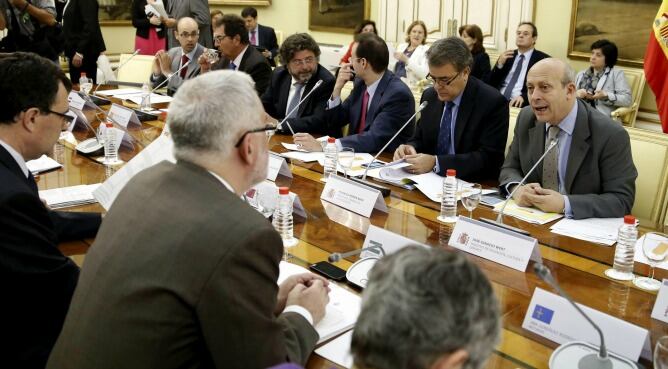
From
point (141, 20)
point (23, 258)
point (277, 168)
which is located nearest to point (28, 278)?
point (23, 258)

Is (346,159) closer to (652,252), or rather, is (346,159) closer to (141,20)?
(652,252)

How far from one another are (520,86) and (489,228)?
434 cm

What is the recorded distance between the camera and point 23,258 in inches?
59.1

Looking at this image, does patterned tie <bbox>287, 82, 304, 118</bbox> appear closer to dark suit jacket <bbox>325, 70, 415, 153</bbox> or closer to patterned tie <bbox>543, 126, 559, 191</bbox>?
dark suit jacket <bbox>325, 70, 415, 153</bbox>

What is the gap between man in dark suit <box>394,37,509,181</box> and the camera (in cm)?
275

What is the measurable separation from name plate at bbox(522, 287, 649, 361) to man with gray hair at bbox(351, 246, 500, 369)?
578mm

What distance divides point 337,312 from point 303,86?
2.54 meters

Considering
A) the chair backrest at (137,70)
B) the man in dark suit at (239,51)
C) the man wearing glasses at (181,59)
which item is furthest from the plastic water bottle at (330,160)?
the chair backrest at (137,70)

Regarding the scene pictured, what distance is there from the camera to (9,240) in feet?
4.80

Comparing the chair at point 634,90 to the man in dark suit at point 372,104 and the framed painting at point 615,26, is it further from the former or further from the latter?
the man in dark suit at point 372,104

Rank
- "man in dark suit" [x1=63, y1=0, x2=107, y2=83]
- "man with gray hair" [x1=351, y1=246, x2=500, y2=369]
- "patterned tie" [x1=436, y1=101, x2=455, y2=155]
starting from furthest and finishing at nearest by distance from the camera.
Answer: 1. "man in dark suit" [x1=63, y1=0, x2=107, y2=83]
2. "patterned tie" [x1=436, y1=101, x2=455, y2=155]
3. "man with gray hair" [x1=351, y1=246, x2=500, y2=369]

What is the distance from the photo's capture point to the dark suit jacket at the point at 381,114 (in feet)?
10.4

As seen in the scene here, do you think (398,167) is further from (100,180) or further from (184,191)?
(184,191)

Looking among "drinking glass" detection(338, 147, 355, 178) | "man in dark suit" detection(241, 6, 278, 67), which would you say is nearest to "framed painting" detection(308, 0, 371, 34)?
"man in dark suit" detection(241, 6, 278, 67)
